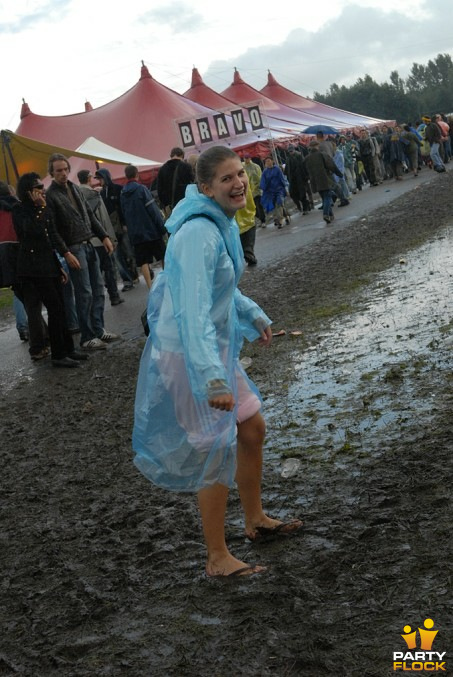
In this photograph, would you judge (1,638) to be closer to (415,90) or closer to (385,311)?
(385,311)

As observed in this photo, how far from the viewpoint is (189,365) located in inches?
129

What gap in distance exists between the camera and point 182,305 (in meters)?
3.31

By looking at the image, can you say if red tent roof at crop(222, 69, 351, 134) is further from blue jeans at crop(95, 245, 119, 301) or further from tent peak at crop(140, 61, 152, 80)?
blue jeans at crop(95, 245, 119, 301)

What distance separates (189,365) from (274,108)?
40.7 metres

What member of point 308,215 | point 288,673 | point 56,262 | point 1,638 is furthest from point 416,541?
point 308,215

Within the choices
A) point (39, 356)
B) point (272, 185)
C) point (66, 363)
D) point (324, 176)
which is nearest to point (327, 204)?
point (324, 176)

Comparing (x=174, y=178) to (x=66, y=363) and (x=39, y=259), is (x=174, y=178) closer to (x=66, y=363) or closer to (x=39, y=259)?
(x=39, y=259)

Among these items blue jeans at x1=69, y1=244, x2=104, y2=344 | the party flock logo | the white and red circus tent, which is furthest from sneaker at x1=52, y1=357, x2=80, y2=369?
the white and red circus tent

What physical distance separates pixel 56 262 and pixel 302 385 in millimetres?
3386

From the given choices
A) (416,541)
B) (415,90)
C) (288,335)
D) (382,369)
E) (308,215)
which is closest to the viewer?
(416,541)

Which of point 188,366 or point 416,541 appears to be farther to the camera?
point 416,541

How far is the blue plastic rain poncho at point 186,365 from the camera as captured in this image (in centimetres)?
335

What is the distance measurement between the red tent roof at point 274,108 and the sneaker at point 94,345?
29.7m

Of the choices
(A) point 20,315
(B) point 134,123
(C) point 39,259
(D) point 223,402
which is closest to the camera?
(D) point 223,402
